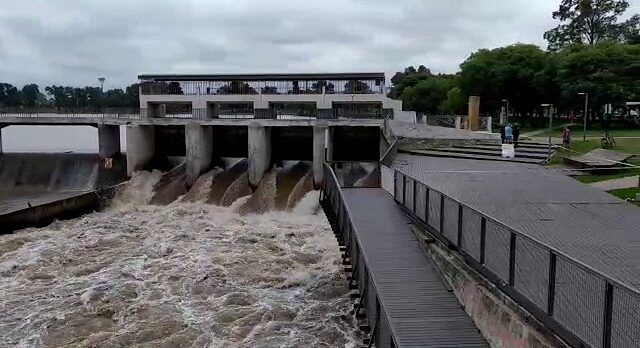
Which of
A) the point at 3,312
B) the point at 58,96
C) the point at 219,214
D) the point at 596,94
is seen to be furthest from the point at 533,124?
the point at 58,96

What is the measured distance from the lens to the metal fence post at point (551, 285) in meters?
6.55

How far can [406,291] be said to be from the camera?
9.39m

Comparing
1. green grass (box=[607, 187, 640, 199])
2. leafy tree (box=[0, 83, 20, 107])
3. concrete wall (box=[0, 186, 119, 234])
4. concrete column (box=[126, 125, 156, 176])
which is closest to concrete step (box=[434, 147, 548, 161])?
green grass (box=[607, 187, 640, 199])

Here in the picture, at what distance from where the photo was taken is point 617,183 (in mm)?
16703

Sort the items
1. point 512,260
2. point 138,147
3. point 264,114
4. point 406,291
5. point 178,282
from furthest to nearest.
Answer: point 264,114, point 138,147, point 178,282, point 406,291, point 512,260

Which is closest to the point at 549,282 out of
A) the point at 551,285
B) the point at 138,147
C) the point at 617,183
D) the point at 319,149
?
the point at 551,285

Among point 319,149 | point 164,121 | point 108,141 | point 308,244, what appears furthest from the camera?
point 108,141

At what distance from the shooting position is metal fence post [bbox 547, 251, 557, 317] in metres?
6.55

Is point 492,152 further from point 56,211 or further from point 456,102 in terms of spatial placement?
point 456,102

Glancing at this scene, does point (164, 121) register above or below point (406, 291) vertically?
above

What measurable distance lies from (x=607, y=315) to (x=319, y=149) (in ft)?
84.0

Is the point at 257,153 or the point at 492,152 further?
the point at 257,153

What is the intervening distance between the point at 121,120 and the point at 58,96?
331ft

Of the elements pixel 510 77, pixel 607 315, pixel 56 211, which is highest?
pixel 510 77
